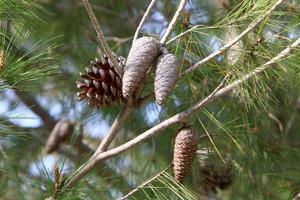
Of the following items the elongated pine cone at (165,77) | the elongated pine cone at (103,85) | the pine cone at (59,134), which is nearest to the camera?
the elongated pine cone at (165,77)

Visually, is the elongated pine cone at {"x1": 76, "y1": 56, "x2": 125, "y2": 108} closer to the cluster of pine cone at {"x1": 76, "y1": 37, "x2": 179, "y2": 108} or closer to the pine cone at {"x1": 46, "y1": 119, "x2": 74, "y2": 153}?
the cluster of pine cone at {"x1": 76, "y1": 37, "x2": 179, "y2": 108}

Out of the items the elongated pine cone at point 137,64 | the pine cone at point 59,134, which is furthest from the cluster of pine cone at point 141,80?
the pine cone at point 59,134

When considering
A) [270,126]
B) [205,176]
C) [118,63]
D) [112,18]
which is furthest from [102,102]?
[112,18]

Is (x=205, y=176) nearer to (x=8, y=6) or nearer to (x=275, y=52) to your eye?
(x=275, y=52)

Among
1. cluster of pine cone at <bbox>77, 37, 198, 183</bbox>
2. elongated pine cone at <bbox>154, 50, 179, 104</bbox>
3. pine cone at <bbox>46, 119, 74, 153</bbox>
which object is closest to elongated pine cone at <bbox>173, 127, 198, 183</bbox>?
cluster of pine cone at <bbox>77, 37, 198, 183</bbox>

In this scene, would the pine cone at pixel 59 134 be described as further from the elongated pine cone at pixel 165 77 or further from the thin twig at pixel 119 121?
the elongated pine cone at pixel 165 77

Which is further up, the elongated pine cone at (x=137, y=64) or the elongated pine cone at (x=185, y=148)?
the elongated pine cone at (x=137, y=64)

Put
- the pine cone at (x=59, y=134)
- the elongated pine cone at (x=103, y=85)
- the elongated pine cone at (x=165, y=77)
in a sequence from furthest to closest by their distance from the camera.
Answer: the pine cone at (x=59, y=134), the elongated pine cone at (x=103, y=85), the elongated pine cone at (x=165, y=77)
